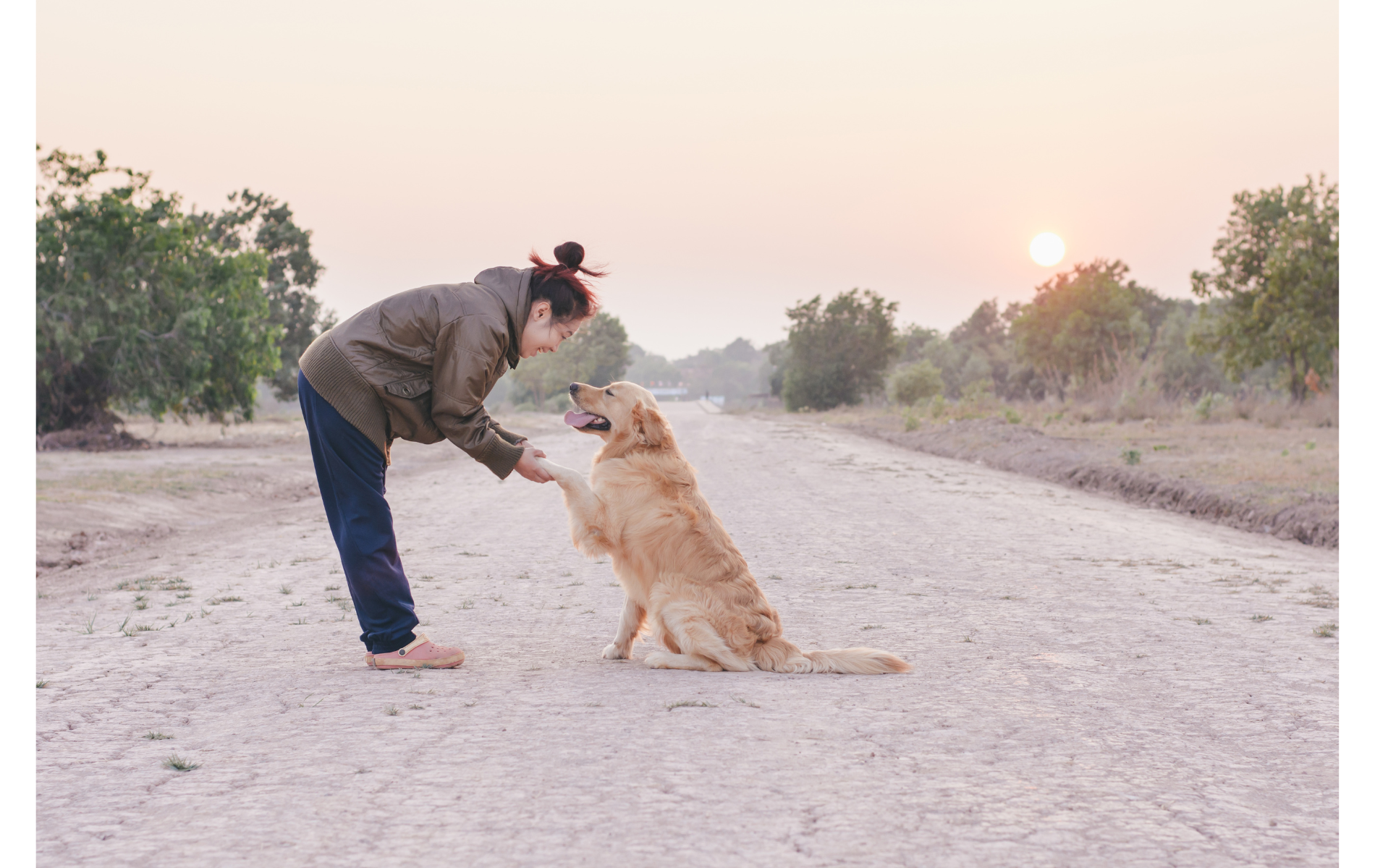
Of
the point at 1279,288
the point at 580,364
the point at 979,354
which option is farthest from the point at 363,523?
the point at 979,354

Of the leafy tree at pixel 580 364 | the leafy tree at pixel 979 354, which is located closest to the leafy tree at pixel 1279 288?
the leafy tree at pixel 979 354

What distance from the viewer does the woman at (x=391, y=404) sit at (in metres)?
4.72

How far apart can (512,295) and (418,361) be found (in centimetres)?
59

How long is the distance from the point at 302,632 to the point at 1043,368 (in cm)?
4914

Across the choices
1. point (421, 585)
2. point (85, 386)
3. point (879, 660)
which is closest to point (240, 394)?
point (85, 386)

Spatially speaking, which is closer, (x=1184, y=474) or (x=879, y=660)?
(x=879, y=660)

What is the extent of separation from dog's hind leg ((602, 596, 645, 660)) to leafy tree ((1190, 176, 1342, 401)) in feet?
87.9

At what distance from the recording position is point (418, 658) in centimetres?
485

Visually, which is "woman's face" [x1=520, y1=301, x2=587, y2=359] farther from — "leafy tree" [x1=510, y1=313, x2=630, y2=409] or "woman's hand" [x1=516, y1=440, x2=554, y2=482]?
"leafy tree" [x1=510, y1=313, x2=630, y2=409]

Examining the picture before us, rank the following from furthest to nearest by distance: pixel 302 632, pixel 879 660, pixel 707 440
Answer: pixel 707 440 → pixel 302 632 → pixel 879 660

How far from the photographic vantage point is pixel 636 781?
3.31 metres

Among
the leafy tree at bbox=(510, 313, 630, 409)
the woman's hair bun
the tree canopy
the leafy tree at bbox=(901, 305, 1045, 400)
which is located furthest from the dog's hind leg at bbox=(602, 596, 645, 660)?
the leafy tree at bbox=(510, 313, 630, 409)

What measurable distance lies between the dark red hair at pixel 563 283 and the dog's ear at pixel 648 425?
0.62 meters
